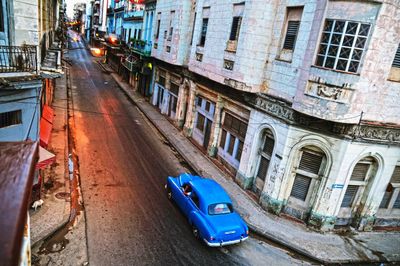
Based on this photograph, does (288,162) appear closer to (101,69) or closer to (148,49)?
(148,49)

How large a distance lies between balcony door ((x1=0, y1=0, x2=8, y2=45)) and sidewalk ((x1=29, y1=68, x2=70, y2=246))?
5.94 metres

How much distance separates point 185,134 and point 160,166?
232 inches

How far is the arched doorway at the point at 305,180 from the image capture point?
12.5m

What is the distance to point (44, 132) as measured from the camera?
47.5 feet

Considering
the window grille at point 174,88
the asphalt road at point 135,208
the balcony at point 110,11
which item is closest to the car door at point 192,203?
the asphalt road at point 135,208

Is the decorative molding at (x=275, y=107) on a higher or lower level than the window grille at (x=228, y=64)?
lower

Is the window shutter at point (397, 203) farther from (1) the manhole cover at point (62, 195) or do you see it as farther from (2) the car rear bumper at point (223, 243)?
(1) the manhole cover at point (62, 195)

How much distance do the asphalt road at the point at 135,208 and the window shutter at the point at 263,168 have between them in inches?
147

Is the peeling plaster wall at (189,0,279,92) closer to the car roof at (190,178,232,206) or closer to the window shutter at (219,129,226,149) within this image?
the window shutter at (219,129,226,149)

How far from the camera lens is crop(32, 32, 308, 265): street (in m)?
9.93

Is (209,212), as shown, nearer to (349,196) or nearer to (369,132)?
(349,196)

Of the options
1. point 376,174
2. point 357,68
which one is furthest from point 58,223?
point 376,174

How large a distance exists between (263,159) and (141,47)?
22.1 metres

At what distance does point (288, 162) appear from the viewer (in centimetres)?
1266
